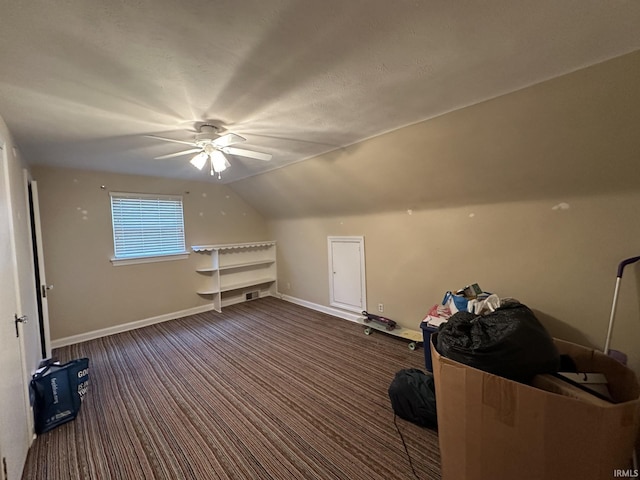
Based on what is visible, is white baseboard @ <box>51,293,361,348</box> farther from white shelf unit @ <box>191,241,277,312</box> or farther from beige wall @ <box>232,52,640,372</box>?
beige wall @ <box>232,52,640,372</box>

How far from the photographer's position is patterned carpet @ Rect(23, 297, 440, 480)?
1.71 m

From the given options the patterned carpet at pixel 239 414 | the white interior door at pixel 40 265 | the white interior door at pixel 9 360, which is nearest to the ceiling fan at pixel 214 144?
the white interior door at pixel 9 360

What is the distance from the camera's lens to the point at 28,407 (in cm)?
191

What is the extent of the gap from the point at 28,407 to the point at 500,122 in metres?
4.21

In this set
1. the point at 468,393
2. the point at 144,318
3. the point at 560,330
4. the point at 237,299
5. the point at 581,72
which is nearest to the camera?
the point at 468,393

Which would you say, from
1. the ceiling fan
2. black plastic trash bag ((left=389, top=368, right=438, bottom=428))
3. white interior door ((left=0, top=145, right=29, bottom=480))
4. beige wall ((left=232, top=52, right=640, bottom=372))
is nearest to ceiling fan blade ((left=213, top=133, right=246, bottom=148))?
the ceiling fan

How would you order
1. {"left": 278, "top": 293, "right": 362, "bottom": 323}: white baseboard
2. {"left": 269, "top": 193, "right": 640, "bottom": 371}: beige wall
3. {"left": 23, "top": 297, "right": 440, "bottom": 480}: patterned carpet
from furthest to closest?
{"left": 278, "top": 293, "right": 362, "bottom": 323}: white baseboard < {"left": 269, "top": 193, "right": 640, "bottom": 371}: beige wall < {"left": 23, "top": 297, "right": 440, "bottom": 480}: patterned carpet

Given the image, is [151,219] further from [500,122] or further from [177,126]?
[500,122]

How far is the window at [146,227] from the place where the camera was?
3963 mm

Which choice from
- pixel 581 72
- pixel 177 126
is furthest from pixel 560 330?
pixel 177 126

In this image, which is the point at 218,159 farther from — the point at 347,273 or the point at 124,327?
the point at 124,327

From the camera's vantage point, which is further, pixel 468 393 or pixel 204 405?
pixel 204 405

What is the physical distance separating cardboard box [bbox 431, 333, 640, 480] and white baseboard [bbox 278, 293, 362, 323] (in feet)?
8.56

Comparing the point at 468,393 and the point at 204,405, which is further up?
the point at 468,393
